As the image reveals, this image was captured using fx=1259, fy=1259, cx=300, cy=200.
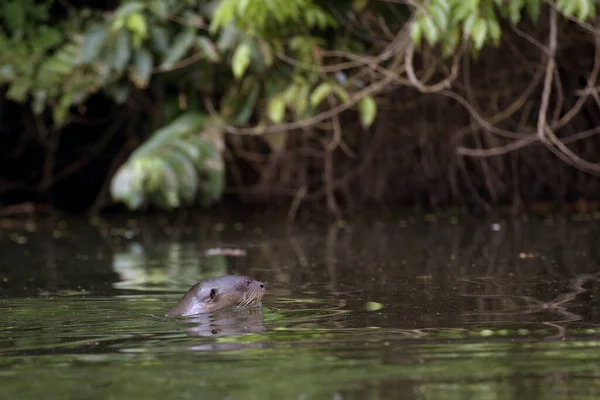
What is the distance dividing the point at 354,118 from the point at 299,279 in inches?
202

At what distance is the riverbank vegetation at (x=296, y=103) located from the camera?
9.07m

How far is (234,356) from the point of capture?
3.90 meters

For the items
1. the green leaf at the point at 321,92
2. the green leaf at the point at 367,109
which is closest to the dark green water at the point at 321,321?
the green leaf at the point at 367,109

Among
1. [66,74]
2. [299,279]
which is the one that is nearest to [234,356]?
[299,279]

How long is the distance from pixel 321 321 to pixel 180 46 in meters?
5.42

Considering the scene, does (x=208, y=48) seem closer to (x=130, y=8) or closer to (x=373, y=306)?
(x=130, y=8)

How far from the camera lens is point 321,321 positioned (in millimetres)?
4660

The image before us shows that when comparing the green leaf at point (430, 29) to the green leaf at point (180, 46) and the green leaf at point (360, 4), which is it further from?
the green leaf at point (180, 46)

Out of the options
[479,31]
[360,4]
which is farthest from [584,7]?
[360,4]


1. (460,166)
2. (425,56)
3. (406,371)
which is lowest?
(406,371)

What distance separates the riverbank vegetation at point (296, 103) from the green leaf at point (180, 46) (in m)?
0.02

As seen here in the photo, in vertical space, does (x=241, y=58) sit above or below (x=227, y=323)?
above

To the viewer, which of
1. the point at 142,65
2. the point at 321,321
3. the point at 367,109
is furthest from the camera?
the point at 142,65

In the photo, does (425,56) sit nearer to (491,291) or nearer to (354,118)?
(354,118)
